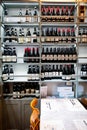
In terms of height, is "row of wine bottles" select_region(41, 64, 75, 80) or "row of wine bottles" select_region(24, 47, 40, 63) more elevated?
"row of wine bottles" select_region(24, 47, 40, 63)

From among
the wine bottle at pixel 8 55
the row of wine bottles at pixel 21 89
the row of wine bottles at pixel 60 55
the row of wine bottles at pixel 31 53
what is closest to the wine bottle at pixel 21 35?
the row of wine bottles at pixel 31 53

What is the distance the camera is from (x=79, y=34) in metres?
3.26

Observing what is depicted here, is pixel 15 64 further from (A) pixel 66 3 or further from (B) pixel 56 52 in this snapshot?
(A) pixel 66 3

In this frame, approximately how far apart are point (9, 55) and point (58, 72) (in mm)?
899

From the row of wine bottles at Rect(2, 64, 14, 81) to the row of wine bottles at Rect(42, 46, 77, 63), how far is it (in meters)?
0.62

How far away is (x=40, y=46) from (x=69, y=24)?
24.8 inches

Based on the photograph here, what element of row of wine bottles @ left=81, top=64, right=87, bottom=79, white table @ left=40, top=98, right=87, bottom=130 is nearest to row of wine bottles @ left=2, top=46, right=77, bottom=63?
row of wine bottles @ left=81, top=64, right=87, bottom=79

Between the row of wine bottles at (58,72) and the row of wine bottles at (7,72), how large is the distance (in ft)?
1.79

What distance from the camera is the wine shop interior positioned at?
3156mm

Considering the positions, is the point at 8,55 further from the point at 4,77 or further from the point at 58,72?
the point at 58,72

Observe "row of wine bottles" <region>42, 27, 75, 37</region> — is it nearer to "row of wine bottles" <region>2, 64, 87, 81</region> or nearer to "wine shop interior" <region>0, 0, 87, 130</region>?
"wine shop interior" <region>0, 0, 87, 130</region>

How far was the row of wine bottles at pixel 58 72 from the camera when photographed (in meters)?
3.19

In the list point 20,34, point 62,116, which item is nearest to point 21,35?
point 20,34

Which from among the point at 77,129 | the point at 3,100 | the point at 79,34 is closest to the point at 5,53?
the point at 3,100
